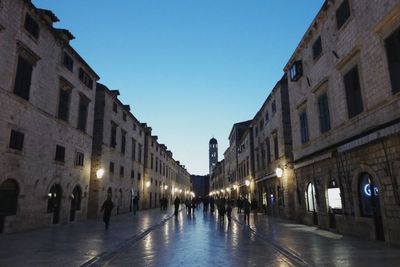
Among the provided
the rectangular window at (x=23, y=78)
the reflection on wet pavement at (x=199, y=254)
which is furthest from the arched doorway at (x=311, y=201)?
the rectangular window at (x=23, y=78)

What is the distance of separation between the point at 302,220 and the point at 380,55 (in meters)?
12.3

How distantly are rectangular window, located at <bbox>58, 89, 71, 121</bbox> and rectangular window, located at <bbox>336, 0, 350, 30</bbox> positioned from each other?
16741mm

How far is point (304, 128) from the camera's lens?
19.3 meters

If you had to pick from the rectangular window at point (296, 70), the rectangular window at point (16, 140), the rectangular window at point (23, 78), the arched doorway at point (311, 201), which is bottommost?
the arched doorway at point (311, 201)

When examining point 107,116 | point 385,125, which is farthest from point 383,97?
point 107,116

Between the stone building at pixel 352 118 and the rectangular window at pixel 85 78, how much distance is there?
51.0ft

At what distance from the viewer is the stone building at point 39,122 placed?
571 inches

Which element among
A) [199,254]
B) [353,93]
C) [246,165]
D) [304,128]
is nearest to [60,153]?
[199,254]

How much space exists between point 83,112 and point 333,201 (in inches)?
730


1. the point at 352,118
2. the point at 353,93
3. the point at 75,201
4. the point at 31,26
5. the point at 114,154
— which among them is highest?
the point at 31,26

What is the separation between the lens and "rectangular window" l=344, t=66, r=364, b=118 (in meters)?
12.8

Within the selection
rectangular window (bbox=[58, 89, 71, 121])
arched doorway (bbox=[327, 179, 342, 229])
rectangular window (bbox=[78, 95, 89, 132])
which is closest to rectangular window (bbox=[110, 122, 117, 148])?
rectangular window (bbox=[78, 95, 89, 132])

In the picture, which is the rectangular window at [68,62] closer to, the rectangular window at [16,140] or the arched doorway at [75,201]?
the rectangular window at [16,140]

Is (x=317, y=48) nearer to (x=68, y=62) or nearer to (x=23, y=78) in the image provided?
(x=23, y=78)
